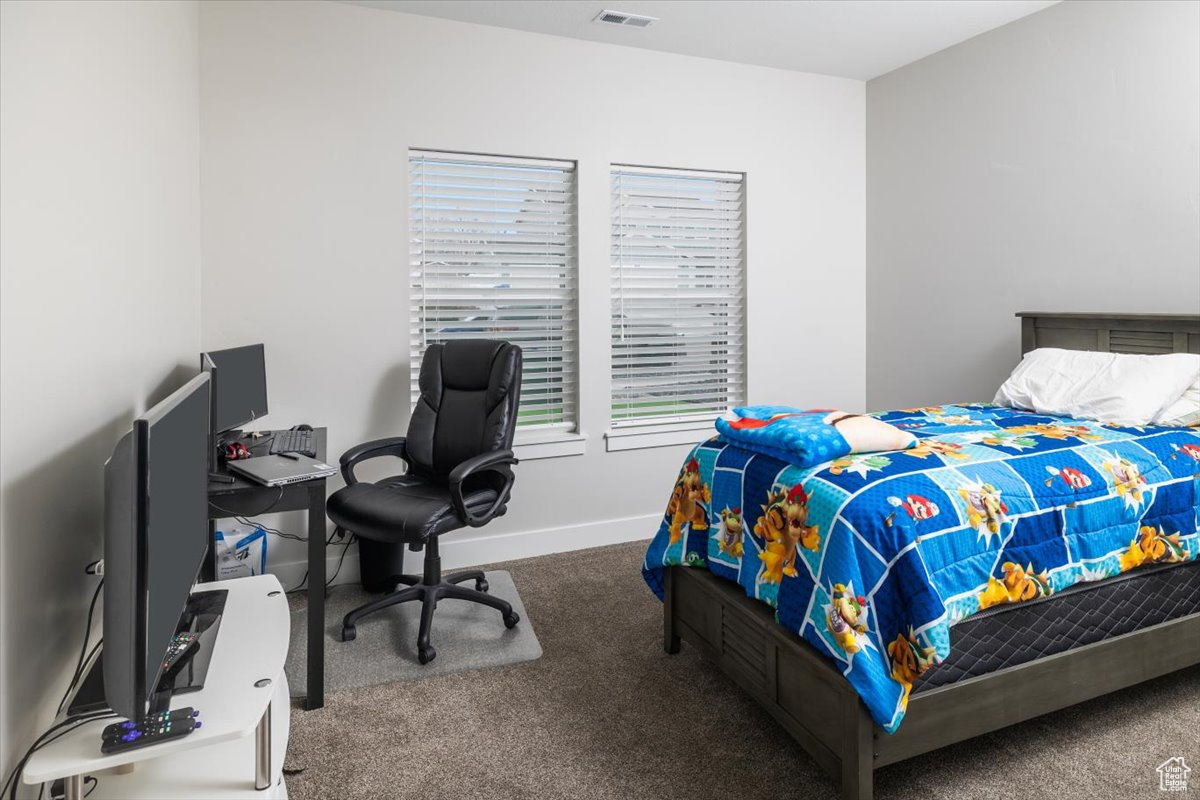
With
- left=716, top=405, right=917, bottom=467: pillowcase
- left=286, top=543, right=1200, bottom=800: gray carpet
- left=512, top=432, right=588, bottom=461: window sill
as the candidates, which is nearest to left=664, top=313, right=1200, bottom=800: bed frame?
left=286, top=543, right=1200, bottom=800: gray carpet

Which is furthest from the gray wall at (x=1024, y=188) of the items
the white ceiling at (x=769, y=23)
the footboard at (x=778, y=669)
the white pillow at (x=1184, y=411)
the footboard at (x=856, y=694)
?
the footboard at (x=778, y=669)

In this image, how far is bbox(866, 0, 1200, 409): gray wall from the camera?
3094mm

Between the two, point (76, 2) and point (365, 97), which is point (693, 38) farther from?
point (76, 2)

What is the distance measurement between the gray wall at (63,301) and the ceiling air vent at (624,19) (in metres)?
1.99

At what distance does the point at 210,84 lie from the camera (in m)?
3.12

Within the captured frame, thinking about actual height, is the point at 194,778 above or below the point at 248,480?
below

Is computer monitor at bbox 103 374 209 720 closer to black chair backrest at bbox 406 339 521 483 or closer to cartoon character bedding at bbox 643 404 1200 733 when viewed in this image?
cartoon character bedding at bbox 643 404 1200 733

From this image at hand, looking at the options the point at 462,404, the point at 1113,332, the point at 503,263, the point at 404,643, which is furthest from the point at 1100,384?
the point at 404,643

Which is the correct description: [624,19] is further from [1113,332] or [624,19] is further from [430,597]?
[430,597]

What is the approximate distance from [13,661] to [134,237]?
4.23ft

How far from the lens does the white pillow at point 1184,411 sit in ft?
8.49

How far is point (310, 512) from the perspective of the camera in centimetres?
237

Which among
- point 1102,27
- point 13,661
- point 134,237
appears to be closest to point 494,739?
point 13,661

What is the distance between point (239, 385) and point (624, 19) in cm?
250
